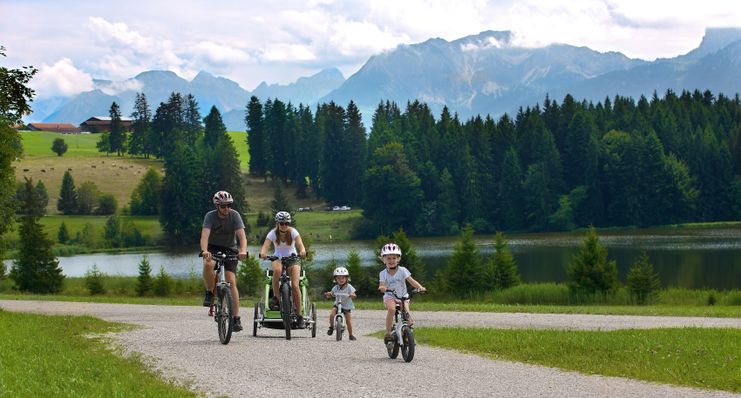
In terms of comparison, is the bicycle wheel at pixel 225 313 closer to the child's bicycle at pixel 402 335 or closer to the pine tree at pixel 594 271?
the child's bicycle at pixel 402 335

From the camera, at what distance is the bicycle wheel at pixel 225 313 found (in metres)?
19.5

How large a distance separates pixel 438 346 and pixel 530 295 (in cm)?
3172

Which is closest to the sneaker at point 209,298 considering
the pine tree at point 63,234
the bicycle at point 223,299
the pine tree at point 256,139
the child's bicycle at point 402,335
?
the bicycle at point 223,299

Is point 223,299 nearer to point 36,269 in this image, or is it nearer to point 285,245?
point 285,245

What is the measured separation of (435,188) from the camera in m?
152

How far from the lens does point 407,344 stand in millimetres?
17406

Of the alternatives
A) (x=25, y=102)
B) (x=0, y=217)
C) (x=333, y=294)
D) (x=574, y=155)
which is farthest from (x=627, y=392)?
(x=574, y=155)

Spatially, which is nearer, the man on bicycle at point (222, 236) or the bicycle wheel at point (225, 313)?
the bicycle wheel at point (225, 313)

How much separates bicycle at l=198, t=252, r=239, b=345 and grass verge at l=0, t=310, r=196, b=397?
223 cm

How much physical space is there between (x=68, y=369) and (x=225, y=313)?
15.0 ft

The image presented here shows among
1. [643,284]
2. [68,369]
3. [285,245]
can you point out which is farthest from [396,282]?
[643,284]

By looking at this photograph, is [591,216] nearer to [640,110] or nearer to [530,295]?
[640,110]

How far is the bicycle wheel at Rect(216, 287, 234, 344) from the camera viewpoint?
63.8 feet

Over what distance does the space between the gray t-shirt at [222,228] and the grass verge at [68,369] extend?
3021 millimetres
